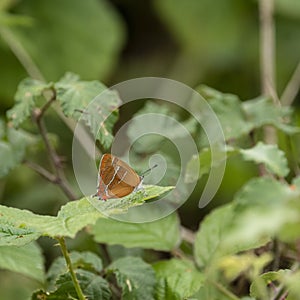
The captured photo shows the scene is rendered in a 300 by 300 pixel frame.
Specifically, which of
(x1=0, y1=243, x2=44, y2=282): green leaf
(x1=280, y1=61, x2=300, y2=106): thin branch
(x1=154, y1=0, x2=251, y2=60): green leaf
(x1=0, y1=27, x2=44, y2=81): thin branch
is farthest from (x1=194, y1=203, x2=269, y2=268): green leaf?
(x1=154, y1=0, x2=251, y2=60): green leaf

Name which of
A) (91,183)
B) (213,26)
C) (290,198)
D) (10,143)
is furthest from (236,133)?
(213,26)

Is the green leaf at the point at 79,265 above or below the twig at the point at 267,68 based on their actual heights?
below

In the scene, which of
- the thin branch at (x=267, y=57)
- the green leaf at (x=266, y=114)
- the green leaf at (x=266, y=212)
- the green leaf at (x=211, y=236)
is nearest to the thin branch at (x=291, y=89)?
the thin branch at (x=267, y=57)

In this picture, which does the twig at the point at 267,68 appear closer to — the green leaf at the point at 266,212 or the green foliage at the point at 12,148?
the green foliage at the point at 12,148

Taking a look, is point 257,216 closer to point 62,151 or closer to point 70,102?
point 70,102

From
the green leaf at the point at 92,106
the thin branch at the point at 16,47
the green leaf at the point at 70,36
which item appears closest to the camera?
the green leaf at the point at 92,106

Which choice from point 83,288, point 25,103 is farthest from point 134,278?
point 25,103
